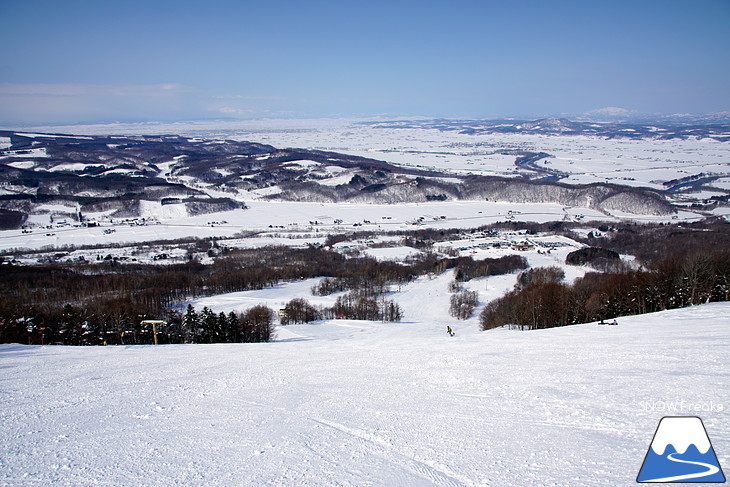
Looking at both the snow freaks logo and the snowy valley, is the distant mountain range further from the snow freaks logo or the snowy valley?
the snow freaks logo

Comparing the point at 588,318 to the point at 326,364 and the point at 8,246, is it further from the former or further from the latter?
the point at 8,246

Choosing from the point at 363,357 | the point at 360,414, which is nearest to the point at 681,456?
the point at 360,414

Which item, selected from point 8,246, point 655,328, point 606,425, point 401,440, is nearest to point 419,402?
point 401,440

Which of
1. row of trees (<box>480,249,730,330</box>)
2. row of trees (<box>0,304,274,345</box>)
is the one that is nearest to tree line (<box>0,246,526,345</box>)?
row of trees (<box>0,304,274,345</box>)

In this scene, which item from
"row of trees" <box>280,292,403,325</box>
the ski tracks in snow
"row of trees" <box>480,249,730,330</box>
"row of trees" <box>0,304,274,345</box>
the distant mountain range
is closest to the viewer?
the ski tracks in snow

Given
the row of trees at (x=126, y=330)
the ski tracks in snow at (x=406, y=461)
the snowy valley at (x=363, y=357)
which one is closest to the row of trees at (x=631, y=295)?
the snowy valley at (x=363, y=357)

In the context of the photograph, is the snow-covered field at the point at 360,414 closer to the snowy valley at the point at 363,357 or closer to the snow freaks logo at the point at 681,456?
the snowy valley at the point at 363,357

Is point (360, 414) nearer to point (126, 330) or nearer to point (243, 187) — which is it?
point (126, 330)
